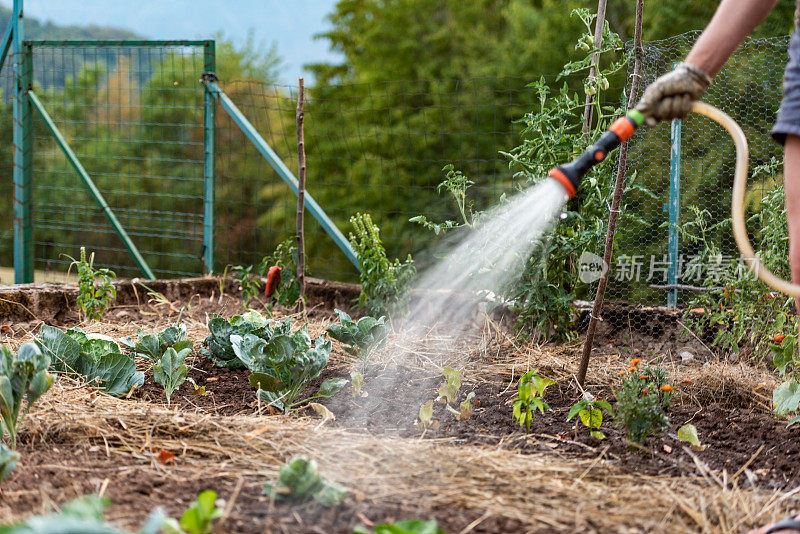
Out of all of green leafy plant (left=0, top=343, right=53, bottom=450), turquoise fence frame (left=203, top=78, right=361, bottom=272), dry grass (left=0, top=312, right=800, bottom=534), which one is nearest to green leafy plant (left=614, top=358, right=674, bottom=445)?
dry grass (left=0, top=312, right=800, bottom=534)

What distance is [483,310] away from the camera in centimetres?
364

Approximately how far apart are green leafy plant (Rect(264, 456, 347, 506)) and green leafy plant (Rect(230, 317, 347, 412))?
0.77m

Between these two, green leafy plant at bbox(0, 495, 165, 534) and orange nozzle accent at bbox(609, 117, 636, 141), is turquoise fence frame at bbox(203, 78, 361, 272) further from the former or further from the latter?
green leafy plant at bbox(0, 495, 165, 534)

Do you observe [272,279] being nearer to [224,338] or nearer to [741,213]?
[224,338]

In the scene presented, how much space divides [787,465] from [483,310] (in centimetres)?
183

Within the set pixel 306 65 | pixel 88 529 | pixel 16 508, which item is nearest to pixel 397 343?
pixel 16 508

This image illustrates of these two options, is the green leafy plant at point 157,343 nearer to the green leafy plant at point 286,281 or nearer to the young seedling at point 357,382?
the young seedling at point 357,382

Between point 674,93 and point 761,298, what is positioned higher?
point 674,93

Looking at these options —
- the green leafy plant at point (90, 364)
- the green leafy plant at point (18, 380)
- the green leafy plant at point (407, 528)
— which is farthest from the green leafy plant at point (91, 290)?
the green leafy plant at point (407, 528)

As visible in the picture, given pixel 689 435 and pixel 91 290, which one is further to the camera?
pixel 91 290

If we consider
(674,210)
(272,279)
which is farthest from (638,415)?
(272,279)

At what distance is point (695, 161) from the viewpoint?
195 inches

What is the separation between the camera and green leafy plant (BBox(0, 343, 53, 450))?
68.7 inches

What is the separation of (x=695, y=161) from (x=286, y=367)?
12.7 feet
